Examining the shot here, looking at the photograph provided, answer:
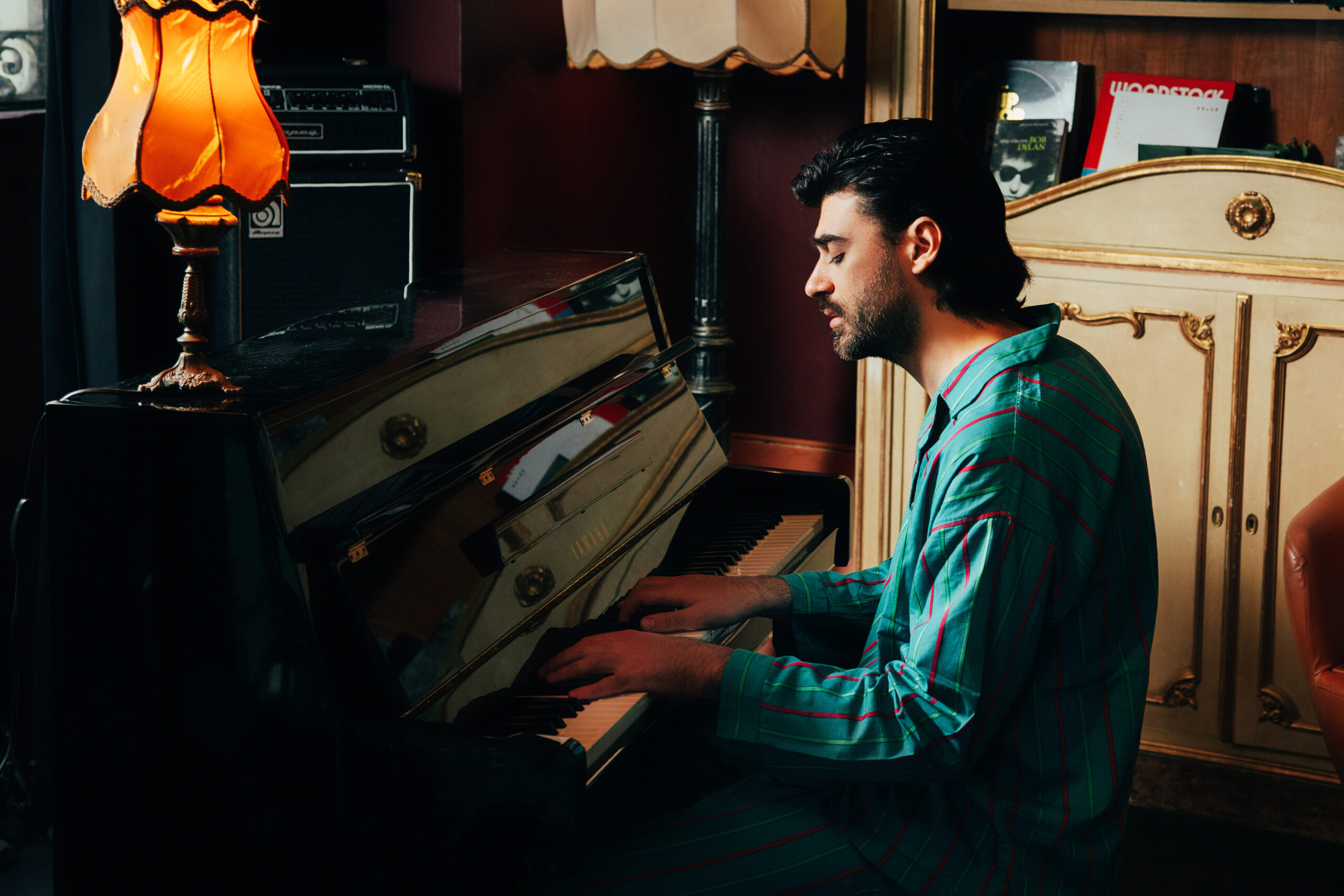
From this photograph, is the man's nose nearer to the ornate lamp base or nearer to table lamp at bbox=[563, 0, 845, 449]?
the ornate lamp base

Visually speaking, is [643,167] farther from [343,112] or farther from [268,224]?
[268,224]

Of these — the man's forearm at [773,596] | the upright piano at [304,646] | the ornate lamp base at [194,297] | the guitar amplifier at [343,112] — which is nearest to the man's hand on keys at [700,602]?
the man's forearm at [773,596]

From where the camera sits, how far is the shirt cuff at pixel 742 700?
124cm

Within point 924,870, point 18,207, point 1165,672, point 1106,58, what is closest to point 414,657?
point 924,870

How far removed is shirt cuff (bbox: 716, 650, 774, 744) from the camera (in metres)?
1.24

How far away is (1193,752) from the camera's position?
8.26ft

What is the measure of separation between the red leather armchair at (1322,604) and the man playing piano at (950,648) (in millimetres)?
728

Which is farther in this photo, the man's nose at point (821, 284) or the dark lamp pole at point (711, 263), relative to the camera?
the dark lamp pole at point (711, 263)

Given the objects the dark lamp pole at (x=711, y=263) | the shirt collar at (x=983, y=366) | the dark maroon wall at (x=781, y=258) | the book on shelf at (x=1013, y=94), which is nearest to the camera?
the shirt collar at (x=983, y=366)

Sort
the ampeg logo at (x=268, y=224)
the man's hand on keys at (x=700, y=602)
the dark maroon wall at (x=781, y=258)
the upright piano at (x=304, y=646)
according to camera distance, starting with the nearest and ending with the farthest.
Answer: the upright piano at (x=304, y=646)
the man's hand on keys at (x=700, y=602)
the ampeg logo at (x=268, y=224)
the dark maroon wall at (x=781, y=258)

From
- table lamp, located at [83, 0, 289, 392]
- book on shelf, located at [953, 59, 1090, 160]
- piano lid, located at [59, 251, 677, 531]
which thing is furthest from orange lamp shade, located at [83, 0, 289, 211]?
book on shelf, located at [953, 59, 1090, 160]

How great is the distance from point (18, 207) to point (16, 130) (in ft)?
0.41

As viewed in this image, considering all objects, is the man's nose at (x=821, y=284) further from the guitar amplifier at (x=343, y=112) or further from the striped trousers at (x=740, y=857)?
the guitar amplifier at (x=343, y=112)

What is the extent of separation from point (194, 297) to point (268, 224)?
0.74 meters
